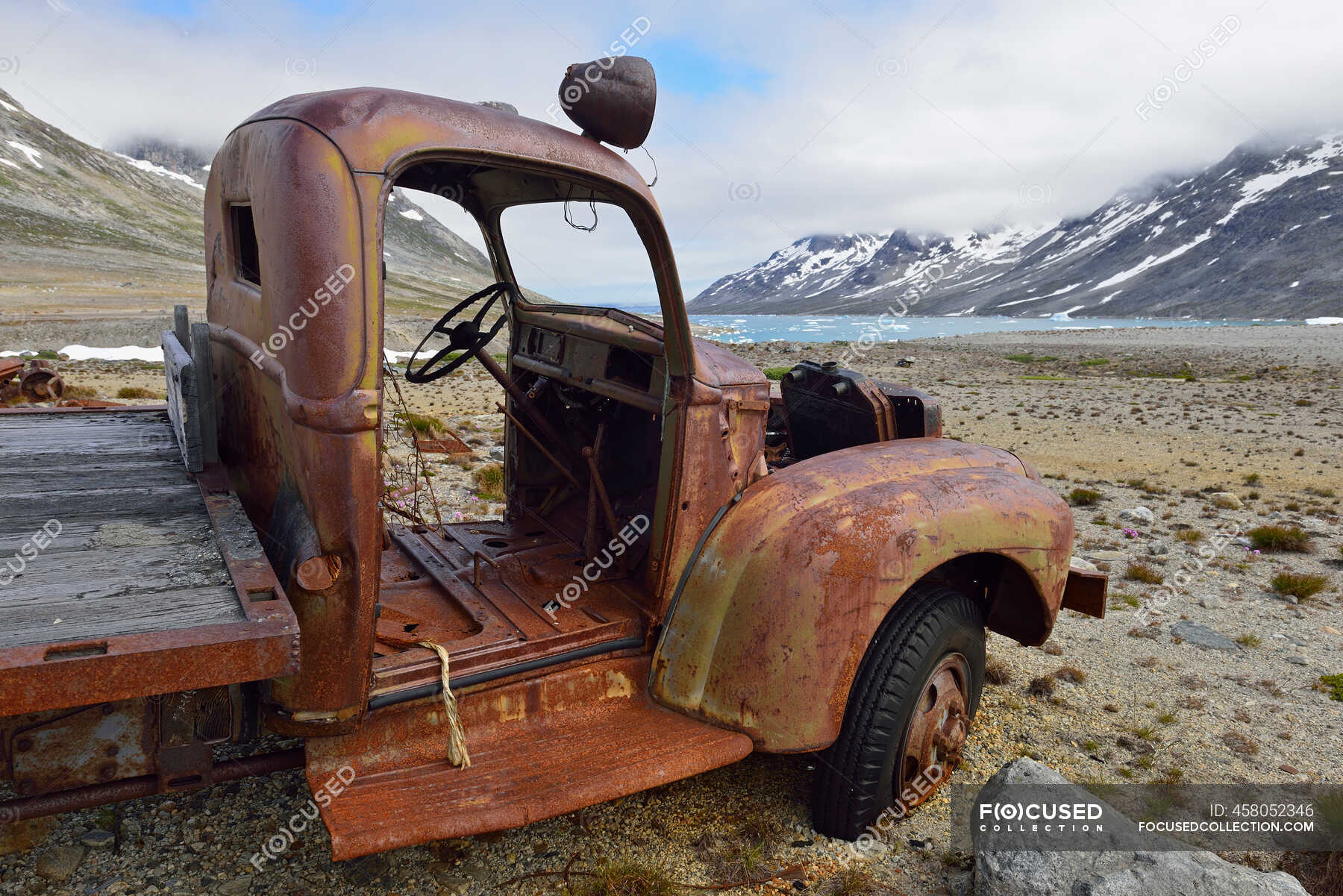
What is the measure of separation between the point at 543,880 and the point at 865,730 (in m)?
1.25

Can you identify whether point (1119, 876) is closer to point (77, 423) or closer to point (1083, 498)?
point (77, 423)

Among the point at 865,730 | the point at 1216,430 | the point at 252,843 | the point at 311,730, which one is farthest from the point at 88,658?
the point at 1216,430

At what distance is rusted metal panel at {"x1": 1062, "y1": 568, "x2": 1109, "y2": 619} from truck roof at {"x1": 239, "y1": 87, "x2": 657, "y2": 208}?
285cm

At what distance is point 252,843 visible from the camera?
2.94 metres

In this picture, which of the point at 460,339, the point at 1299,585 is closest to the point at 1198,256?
the point at 1299,585

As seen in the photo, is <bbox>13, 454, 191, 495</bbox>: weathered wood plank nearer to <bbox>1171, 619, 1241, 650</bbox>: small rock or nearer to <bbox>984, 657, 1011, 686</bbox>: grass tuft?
<bbox>984, 657, 1011, 686</bbox>: grass tuft

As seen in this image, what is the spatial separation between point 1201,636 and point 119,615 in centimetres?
566

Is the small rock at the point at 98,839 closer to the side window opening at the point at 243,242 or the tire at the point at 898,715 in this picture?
the side window opening at the point at 243,242

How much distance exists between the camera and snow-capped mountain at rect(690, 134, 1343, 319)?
110 metres

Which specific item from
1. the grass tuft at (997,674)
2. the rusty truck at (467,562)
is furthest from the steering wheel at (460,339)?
the grass tuft at (997,674)

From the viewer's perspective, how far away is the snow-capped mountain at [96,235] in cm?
5144

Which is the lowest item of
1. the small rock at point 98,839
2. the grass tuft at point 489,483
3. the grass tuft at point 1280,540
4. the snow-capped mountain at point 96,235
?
the small rock at point 98,839

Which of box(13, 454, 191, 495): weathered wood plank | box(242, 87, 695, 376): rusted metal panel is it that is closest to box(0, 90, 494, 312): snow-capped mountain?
box(13, 454, 191, 495): weathered wood plank

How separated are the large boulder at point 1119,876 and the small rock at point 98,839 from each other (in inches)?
119
